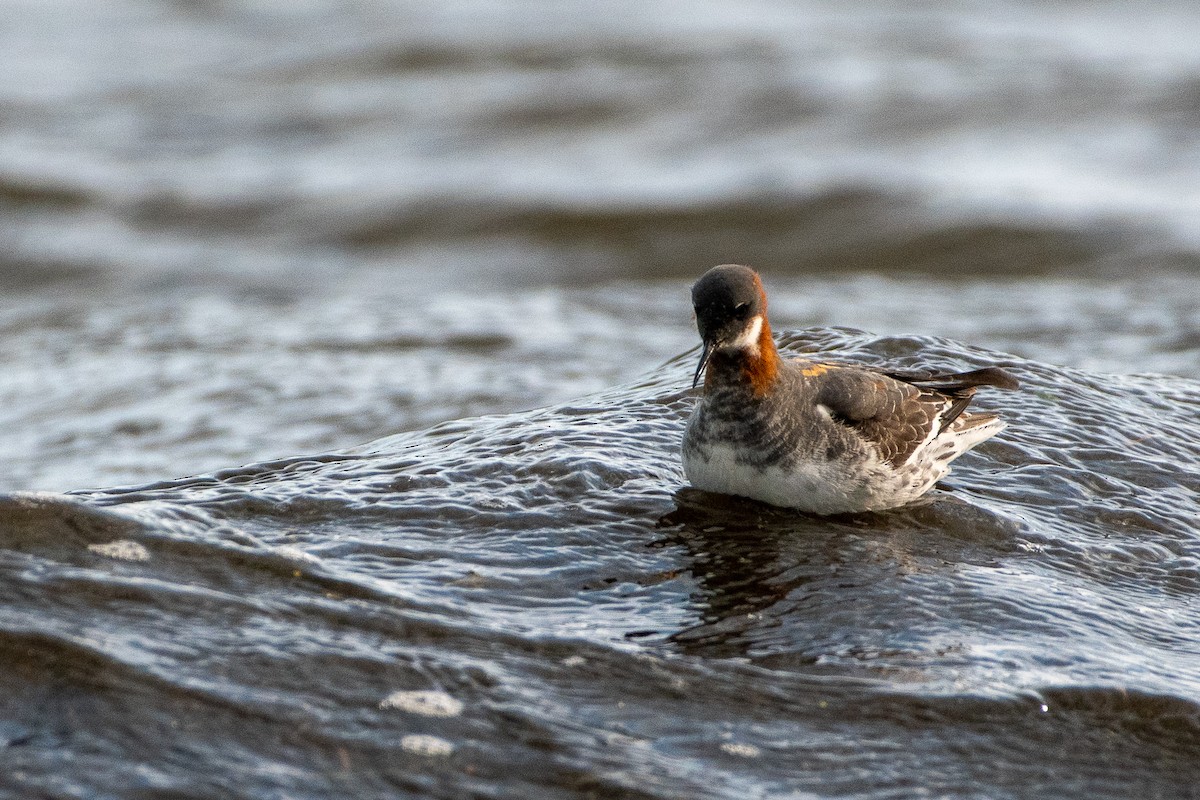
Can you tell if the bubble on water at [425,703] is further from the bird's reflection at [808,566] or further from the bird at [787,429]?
the bird at [787,429]

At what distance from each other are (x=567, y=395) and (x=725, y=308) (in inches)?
134

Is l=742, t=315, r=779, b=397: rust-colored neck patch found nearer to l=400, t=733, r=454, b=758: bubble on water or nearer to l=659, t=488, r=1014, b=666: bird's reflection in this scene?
l=659, t=488, r=1014, b=666: bird's reflection

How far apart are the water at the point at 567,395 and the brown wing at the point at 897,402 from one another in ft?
1.08

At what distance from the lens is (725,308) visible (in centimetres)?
572

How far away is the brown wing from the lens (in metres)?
5.84

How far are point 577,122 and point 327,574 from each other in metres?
14.3

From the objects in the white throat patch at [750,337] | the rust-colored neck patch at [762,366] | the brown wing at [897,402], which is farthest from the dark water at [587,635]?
the white throat patch at [750,337]

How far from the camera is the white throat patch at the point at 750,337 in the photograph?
19.0 ft

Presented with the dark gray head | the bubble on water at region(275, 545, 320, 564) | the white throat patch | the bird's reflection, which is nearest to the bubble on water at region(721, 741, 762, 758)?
the bird's reflection

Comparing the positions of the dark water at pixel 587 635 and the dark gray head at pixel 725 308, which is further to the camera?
the dark gray head at pixel 725 308

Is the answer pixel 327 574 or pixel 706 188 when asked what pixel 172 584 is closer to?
pixel 327 574

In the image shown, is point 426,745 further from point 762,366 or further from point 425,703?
point 762,366

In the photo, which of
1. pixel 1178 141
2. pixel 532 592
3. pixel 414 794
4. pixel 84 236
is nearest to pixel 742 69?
pixel 1178 141

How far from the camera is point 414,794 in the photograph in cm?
383
